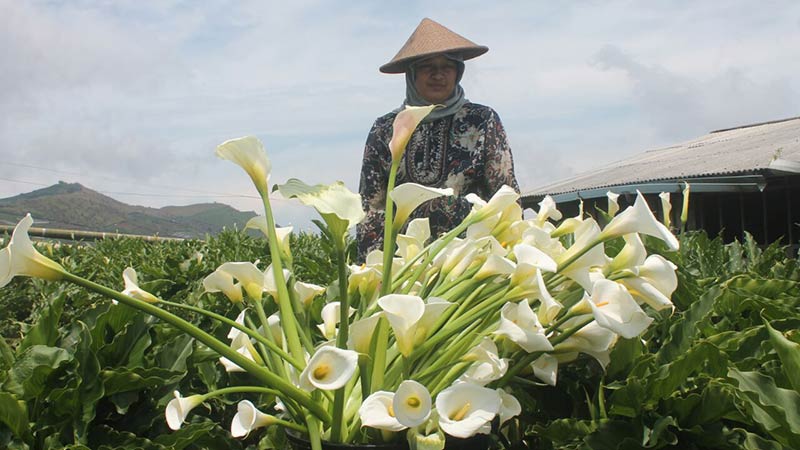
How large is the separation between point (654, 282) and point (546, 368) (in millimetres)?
202

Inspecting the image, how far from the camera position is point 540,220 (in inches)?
55.7

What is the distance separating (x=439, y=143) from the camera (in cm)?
350

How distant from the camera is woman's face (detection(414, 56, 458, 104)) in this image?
3453 millimetres

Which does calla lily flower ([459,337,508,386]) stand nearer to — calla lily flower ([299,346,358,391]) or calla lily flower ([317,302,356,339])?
calla lily flower ([299,346,358,391])

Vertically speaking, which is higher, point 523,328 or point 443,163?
point 443,163

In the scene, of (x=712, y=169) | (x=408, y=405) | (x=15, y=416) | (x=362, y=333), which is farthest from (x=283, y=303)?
(x=712, y=169)

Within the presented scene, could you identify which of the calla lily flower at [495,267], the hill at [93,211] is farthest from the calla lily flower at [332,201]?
the hill at [93,211]

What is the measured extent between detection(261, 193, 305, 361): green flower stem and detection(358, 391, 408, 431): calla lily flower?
197mm

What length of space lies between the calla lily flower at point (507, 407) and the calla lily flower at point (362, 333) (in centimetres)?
20

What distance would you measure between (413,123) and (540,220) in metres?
0.36

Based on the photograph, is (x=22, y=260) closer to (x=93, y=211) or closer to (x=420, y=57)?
(x=420, y=57)

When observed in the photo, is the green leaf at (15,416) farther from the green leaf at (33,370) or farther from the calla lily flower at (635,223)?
the calla lily flower at (635,223)

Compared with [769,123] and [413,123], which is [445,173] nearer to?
[413,123]

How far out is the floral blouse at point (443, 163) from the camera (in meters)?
3.36
